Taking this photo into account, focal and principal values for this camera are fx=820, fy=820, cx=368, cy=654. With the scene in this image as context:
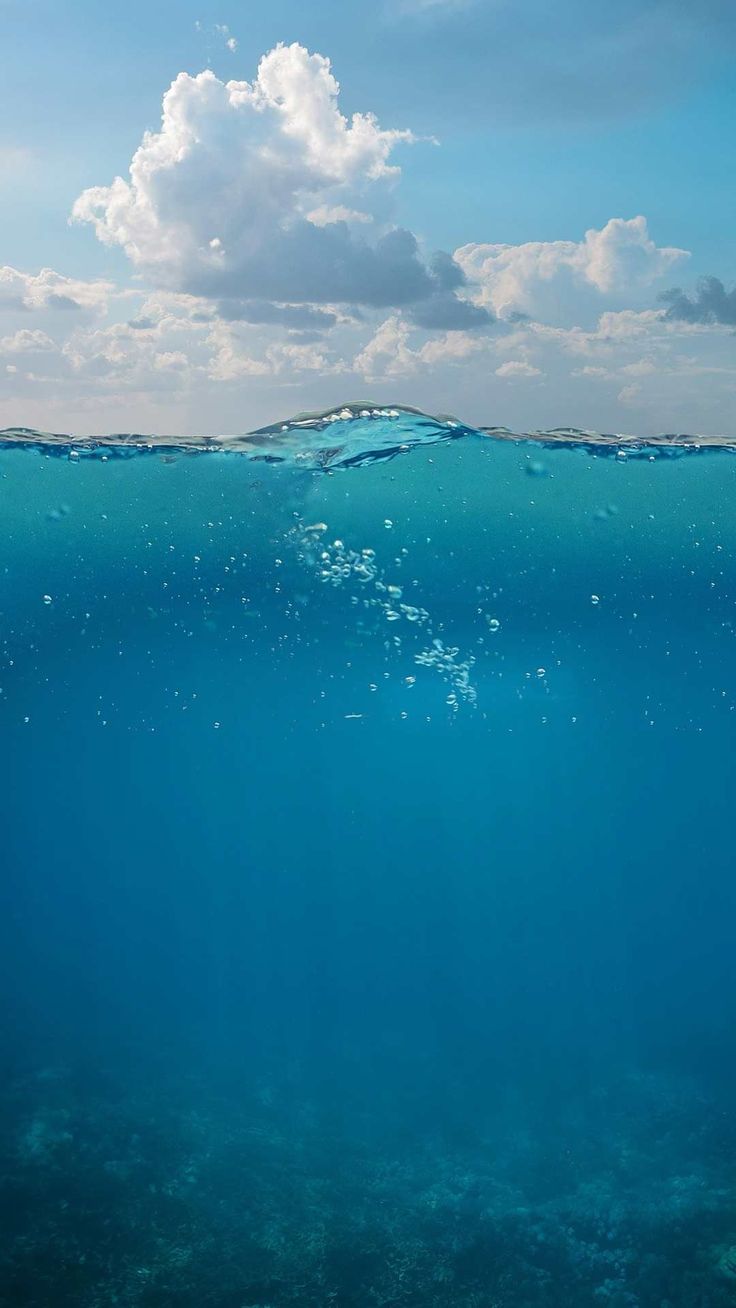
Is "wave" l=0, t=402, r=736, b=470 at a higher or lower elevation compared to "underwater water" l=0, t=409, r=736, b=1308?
higher

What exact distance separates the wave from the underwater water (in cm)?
5

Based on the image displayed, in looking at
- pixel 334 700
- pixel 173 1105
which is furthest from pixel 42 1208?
pixel 334 700

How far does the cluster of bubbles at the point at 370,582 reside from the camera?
1191 centimetres

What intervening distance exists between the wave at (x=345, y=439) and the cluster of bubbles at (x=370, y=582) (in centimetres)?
152

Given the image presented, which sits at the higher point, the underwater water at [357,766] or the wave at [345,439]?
the wave at [345,439]

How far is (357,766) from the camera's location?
84.5 ft

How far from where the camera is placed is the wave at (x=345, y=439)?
31.2 feet

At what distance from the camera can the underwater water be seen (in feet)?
30.0

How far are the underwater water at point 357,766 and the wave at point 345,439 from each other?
0.17 feet

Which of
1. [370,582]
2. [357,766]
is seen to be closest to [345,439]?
[370,582]

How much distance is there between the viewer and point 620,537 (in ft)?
40.2

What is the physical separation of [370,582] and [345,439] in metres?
3.48

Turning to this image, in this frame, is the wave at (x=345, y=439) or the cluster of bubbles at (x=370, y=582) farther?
the cluster of bubbles at (x=370, y=582)

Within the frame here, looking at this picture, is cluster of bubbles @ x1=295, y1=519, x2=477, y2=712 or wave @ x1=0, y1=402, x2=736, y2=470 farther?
cluster of bubbles @ x1=295, y1=519, x2=477, y2=712
